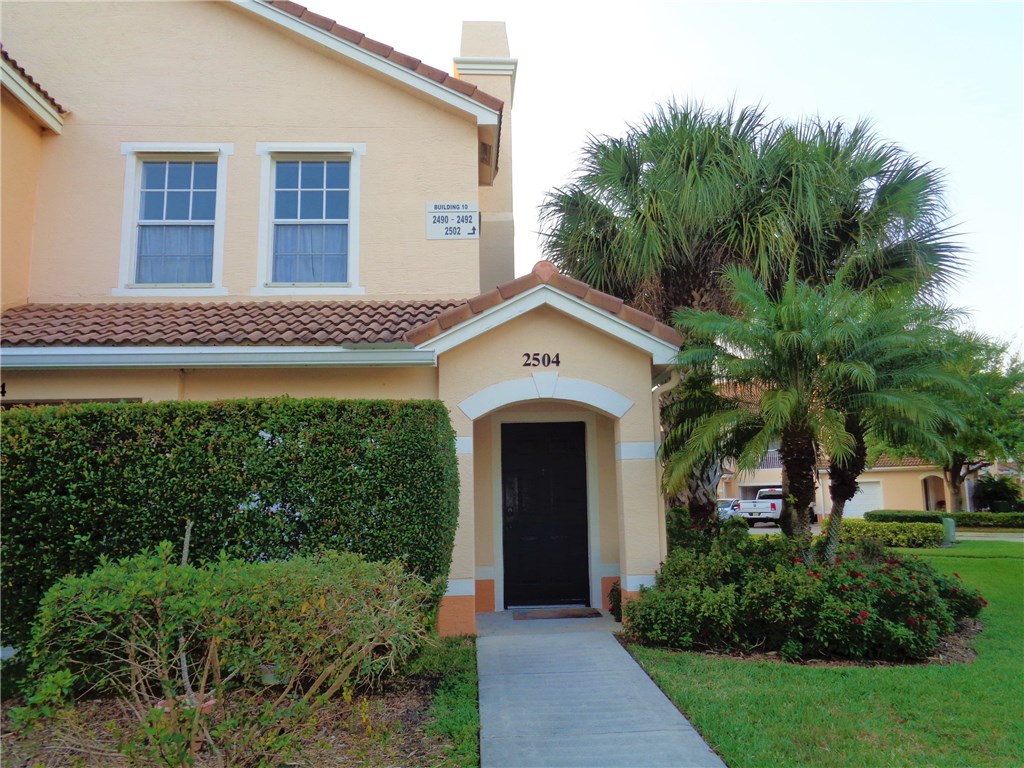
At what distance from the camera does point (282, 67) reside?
425 inches

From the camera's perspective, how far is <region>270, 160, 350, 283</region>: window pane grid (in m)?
10.5

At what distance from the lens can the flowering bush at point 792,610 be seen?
7574mm

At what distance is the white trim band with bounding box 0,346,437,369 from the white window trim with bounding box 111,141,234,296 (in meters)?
1.91

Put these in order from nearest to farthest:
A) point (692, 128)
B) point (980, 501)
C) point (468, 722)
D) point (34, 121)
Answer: point (468, 722) < point (34, 121) < point (692, 128) < point (980, 501)

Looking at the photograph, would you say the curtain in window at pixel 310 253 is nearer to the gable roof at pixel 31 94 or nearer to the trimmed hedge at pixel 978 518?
the gable roof at pixel 31 94

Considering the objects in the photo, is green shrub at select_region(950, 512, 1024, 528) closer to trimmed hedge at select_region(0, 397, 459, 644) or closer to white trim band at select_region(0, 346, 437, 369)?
white trim band at select_region(0, 346, 437, 369)

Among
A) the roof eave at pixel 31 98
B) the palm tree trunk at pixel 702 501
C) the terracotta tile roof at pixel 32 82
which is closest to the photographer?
the roof eave at pixel 31 98

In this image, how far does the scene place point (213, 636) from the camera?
14.1ft

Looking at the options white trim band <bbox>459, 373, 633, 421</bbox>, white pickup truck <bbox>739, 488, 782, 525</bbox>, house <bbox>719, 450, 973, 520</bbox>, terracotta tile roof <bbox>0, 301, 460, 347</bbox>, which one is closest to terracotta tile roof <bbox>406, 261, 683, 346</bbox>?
terracotta tile roof <bbox>0, 301, 460, 347</bbox>

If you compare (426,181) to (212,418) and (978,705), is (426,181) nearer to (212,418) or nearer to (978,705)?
(212,418)

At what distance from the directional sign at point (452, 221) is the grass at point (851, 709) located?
594 centimetres

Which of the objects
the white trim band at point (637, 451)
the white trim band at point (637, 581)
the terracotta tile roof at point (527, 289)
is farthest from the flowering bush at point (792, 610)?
the terracotta tile roof at point (527, 289)

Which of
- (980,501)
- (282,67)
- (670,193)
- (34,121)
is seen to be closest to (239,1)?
(282,67)

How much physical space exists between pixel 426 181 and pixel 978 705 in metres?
8.80
